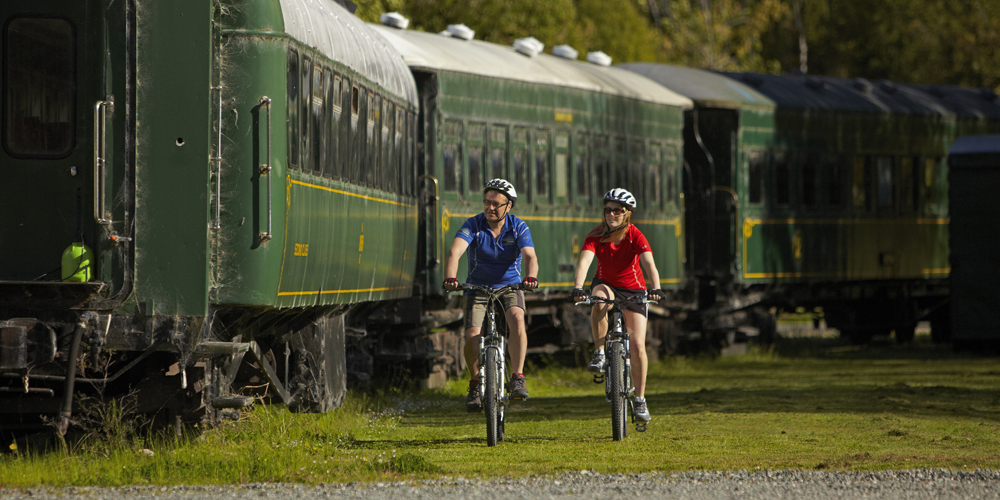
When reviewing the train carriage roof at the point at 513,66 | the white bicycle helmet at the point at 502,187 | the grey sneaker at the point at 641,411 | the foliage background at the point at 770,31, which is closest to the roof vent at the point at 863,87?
the train carriage roof at the point at 513,66

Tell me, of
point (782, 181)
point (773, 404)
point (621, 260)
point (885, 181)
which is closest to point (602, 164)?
point (782, 181)

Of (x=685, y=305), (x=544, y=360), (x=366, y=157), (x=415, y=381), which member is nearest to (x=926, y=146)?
(x=685, y=305)

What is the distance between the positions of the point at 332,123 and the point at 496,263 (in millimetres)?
1693

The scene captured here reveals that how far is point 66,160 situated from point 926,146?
18923mm

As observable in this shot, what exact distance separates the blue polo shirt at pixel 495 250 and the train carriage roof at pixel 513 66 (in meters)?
5.68

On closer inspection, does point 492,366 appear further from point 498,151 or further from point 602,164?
point 602,164

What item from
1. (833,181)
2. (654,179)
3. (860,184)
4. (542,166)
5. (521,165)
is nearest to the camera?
(521,165)

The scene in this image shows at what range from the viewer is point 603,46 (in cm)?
4897

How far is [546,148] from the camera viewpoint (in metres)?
18.7

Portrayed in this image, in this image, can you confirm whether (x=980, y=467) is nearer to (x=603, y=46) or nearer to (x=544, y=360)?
(x=544, y=360)

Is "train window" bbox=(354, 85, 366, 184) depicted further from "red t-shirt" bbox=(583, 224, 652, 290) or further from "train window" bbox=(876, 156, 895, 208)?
"train window" bbox=(876, 156, 895, 208)

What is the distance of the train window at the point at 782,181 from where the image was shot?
76.0 ft

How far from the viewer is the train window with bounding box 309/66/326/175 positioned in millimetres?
10742

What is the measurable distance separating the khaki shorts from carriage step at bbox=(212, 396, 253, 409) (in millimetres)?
1890
